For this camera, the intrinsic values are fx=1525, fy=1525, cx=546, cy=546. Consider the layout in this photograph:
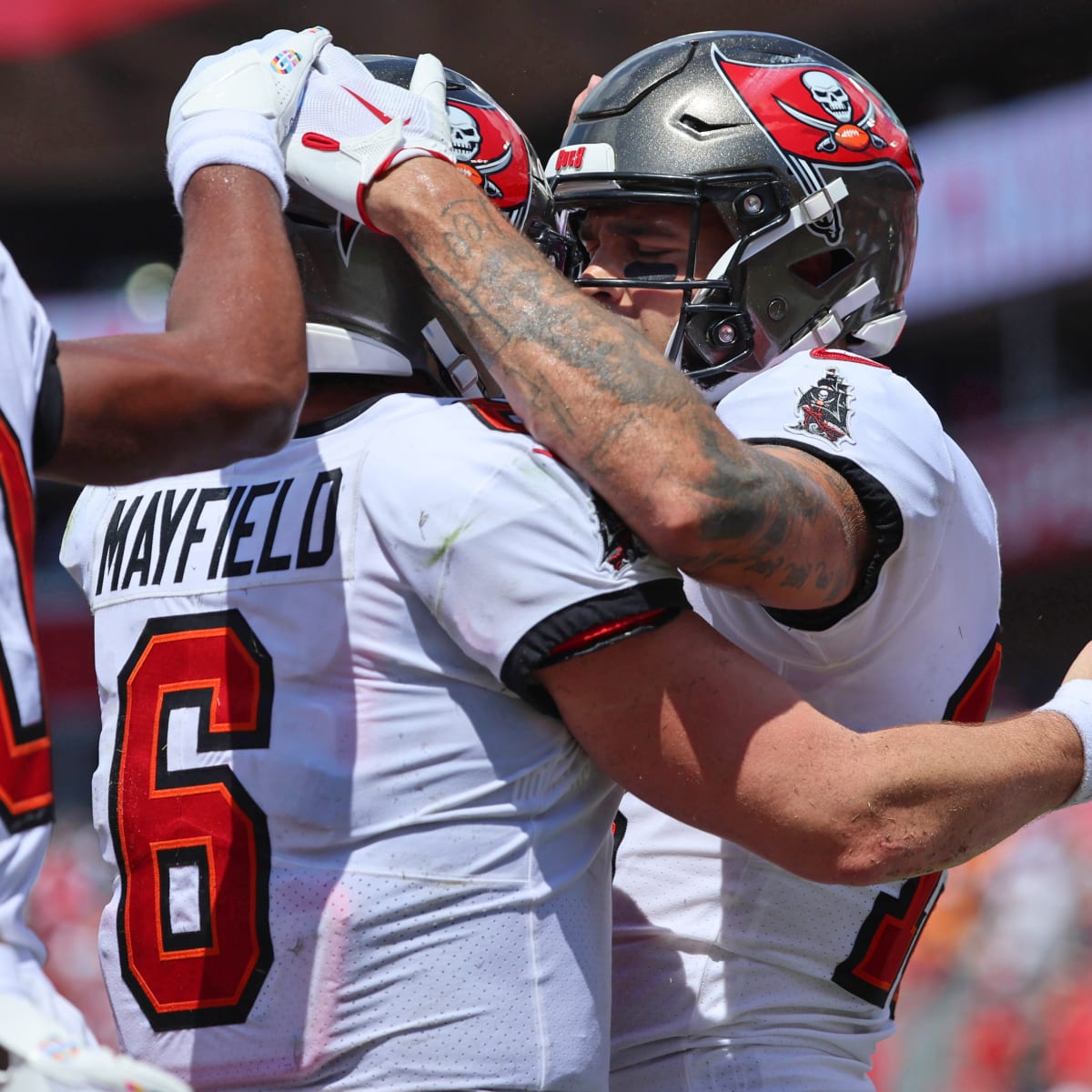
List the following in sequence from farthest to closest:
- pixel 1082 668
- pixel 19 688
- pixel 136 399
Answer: pixel 1082 668, pixel 136 399, pixel 19 688

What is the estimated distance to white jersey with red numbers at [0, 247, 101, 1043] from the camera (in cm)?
161

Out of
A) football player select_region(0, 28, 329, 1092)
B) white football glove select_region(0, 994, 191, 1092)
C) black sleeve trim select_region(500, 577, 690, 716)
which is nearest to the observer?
white football glove select_region(0, 994, 191, 1092)

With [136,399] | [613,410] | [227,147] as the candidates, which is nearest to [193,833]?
[136,399]

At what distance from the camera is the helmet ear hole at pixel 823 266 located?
10.5ft

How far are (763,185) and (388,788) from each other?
5.41 ft

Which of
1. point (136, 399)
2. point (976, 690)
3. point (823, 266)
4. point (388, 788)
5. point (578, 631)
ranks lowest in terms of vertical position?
point (976, 690)

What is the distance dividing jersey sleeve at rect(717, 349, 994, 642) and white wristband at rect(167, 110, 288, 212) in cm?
82

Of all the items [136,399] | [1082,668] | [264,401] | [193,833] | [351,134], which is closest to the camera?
[136,399]

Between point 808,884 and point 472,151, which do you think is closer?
point 808,884

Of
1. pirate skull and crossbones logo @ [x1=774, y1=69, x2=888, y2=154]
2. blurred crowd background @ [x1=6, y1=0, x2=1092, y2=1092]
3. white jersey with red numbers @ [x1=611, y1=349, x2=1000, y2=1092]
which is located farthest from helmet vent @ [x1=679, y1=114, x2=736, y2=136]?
blurred crowd background @ [x1=6, y1=0, x2=1092, y2=1092]

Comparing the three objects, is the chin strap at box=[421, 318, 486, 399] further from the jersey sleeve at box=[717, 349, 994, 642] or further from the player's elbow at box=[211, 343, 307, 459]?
the player's elbow at box=[211, 343, 307, 459]

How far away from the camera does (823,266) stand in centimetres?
325

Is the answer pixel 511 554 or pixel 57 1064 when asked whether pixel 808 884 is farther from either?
pixel 57 1064

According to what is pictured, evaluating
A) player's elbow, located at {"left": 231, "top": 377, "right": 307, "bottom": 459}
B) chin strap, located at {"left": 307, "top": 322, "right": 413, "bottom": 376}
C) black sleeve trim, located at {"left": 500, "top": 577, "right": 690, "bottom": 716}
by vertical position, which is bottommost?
black sleeve trim, located at {"left": 500, "top": 577, "right": 690, "bottom": 716}
